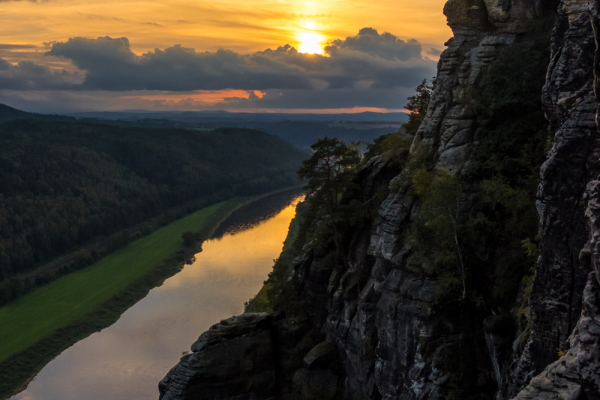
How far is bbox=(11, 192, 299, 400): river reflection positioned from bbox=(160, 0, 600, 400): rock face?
12.8 m

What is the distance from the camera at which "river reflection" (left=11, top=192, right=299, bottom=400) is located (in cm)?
4578

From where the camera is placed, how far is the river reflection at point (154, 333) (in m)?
45.8

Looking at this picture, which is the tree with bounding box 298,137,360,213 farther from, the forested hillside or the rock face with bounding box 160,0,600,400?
the forested hillside

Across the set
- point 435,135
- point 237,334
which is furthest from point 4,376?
point 435,135

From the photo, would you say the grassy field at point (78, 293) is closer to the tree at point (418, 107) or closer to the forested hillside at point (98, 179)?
the forested hillside at point (98, 179)

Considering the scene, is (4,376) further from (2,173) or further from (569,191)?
(2,173)

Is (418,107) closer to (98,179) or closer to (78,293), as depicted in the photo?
(78,293)

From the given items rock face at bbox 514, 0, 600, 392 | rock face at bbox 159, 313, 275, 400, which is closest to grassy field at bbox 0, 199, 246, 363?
rock face at bbox 159, 313, 275, 400

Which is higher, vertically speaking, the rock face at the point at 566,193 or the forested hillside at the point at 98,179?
the rock face at the point at 566,193

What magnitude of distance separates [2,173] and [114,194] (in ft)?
73.5

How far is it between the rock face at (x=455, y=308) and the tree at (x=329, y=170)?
1439mm

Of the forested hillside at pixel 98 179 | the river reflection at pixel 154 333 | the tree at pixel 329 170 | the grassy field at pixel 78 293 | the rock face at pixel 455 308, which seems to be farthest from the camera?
the forested hillside at pixel 98 179

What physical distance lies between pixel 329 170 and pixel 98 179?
10470 centimetres

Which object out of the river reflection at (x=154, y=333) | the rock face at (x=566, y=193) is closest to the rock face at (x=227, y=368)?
the river reflection at (x=154, y=333)
